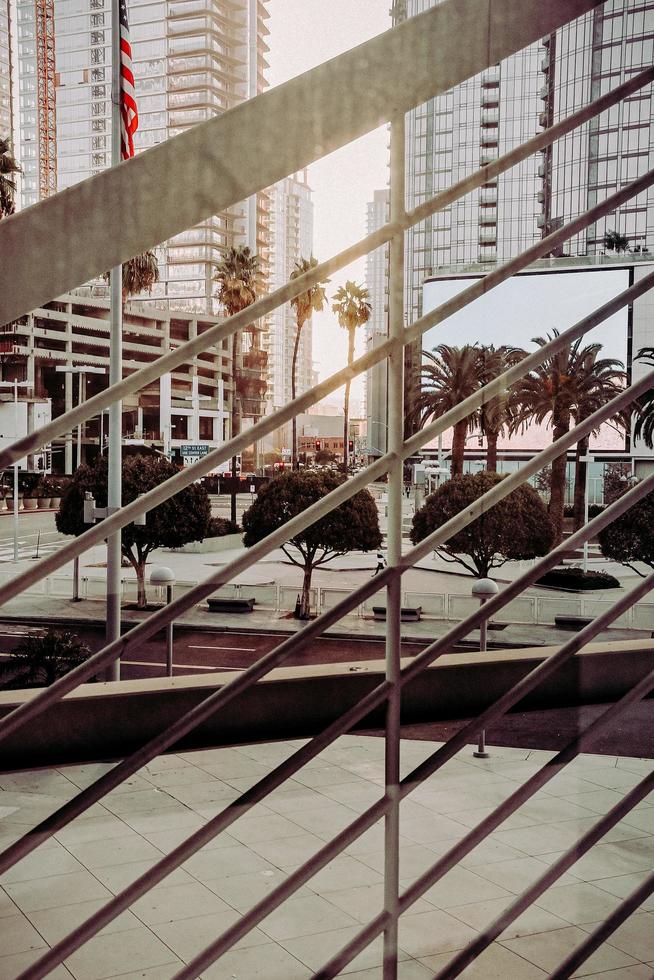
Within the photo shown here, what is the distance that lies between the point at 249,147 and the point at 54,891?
5.91 metres

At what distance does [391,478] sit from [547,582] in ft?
71.6

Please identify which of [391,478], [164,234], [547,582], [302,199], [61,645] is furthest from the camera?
[547,582]

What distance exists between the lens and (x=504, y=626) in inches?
725

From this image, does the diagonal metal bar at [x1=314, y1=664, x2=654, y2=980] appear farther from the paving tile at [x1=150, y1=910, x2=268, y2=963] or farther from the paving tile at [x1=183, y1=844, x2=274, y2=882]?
the paving tile at [x1=183, y1=844, x2=274, y2=882]

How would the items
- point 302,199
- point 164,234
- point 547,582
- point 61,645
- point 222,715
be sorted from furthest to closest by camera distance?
point 547,582, point 61,645, point 302,199, point 222,715, point 164,234

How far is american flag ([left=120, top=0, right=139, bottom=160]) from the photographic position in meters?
9.97

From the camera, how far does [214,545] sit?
26734 millimetres

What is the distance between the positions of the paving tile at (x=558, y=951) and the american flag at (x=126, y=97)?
8.90 meters

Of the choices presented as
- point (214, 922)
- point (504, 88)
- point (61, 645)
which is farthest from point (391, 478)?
point (504, 88)

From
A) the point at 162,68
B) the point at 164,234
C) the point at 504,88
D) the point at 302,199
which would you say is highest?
the point at 504,88

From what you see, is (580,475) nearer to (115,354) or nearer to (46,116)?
(115,354)

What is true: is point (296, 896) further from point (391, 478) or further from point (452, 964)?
point (391, 478)

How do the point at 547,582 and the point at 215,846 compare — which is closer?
the point at 215,846

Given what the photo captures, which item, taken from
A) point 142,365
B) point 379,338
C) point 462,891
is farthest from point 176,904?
point 142,365
